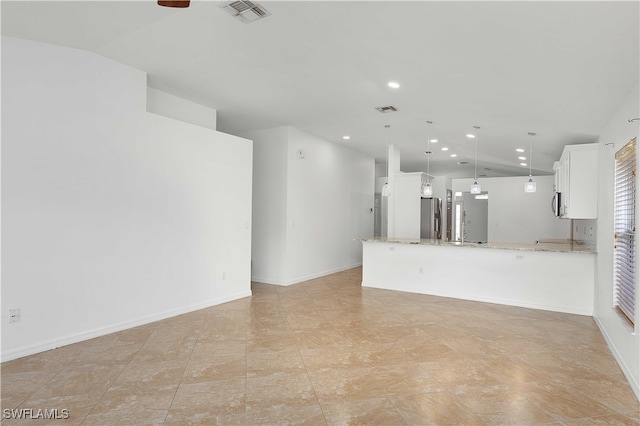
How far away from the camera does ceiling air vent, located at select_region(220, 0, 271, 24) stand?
2.94 m

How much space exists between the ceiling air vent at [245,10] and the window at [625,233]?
333cm

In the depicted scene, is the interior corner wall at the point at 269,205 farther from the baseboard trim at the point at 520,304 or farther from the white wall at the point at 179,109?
the baseboard trim at the point at 520,304

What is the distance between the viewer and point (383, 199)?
1151 cm

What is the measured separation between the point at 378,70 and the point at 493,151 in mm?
5521

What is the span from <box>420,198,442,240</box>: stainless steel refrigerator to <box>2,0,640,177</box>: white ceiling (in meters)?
4.10

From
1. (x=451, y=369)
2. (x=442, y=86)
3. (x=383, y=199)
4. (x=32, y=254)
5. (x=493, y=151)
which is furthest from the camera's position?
(x=383, y=199)

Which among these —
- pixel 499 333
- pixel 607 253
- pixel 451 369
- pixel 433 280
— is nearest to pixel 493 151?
pixel 433 280

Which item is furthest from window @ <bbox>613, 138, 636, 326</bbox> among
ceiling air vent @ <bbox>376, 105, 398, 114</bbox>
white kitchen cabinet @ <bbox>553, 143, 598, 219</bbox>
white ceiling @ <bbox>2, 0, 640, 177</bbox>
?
Result: ceiling air vent @ <bbox>376, 105, 398, 114</bbox>

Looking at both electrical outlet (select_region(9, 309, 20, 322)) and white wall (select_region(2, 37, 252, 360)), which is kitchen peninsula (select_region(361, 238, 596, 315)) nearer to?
white wall (select_region(2, 37, 252, 360))

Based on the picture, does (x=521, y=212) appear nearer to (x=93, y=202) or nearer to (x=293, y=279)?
(x=293, y=279)

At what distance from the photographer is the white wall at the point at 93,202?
3582 millimetres

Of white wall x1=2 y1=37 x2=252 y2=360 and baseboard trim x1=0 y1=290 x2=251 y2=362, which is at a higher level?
white wall x1=2 y1=37 x2=252 y2=360

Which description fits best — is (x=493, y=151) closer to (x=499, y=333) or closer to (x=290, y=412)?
(x=499, y=333)

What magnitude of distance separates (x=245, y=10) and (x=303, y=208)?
4.96 meters
